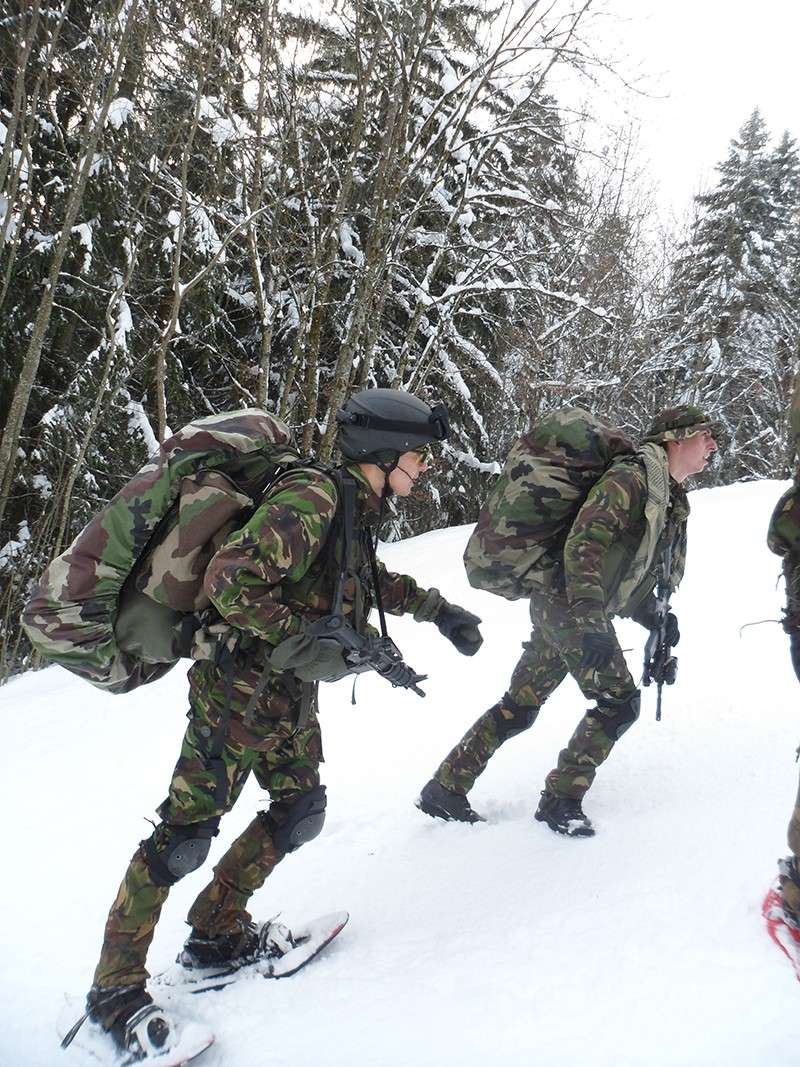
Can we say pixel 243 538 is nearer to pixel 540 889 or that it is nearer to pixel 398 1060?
pixel 398 1060

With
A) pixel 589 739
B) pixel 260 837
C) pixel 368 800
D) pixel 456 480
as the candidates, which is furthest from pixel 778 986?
pixel 456 480

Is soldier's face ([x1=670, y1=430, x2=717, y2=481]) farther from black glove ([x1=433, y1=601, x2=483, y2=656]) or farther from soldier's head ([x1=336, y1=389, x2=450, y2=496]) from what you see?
soldier's head ([x1=336, y1=389, x2=450, y2=496])

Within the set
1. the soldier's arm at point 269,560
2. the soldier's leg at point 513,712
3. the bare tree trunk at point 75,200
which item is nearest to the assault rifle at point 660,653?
the soldier's leg at point 513,712

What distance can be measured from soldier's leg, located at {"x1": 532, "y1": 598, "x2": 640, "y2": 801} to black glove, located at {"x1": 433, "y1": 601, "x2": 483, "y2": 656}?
20.9 inches

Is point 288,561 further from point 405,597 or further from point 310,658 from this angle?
point 405,597

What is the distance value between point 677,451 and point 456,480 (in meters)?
11.3

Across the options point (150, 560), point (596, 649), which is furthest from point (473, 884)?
point (150, 560)

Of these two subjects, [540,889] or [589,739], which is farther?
[589,739]

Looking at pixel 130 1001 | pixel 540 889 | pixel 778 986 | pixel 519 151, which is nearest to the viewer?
pixel 778 986

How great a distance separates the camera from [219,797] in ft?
7.73

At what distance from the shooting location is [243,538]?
6.93 ft

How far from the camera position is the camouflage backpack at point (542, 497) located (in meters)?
3.23

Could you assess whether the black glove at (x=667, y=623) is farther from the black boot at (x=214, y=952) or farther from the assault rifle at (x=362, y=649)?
the black boot at (x=214, y=952)

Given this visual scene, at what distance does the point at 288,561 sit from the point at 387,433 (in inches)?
23.6
